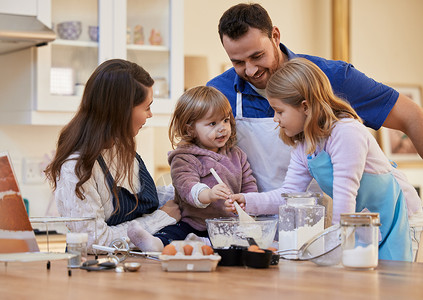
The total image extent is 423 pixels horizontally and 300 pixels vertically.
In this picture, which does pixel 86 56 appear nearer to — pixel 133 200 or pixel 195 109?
pixel 195 109

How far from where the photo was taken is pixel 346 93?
2.14 m

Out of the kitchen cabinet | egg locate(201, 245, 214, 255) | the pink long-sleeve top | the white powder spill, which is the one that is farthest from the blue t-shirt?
the kitchen cabinet

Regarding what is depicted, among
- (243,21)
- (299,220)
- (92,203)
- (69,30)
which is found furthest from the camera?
(69,30)

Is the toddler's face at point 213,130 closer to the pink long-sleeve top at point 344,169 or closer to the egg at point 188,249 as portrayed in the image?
the pink long-sleeve top at point 344,169

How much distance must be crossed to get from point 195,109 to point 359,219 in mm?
831

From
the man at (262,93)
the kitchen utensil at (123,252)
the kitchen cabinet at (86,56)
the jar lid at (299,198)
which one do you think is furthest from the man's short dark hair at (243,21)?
the kitchen cabinet at (86,56)

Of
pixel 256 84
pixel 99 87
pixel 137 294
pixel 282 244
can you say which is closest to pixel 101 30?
pixel 256 84

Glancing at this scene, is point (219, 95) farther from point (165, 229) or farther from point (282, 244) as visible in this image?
point (282, 244)

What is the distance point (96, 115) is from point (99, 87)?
3.0 inches

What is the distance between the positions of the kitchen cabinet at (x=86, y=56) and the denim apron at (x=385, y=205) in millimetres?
1982

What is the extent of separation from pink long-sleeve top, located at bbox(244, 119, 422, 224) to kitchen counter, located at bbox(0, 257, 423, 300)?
333 mm

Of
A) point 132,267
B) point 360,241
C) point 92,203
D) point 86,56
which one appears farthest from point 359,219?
point 86,56

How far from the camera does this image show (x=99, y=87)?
5.71 ft

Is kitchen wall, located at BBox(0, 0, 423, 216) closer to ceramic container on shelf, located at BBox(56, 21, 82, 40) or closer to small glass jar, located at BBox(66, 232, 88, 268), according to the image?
ceramic container on shelf, located at BBox(56, 21, 82, 40)
